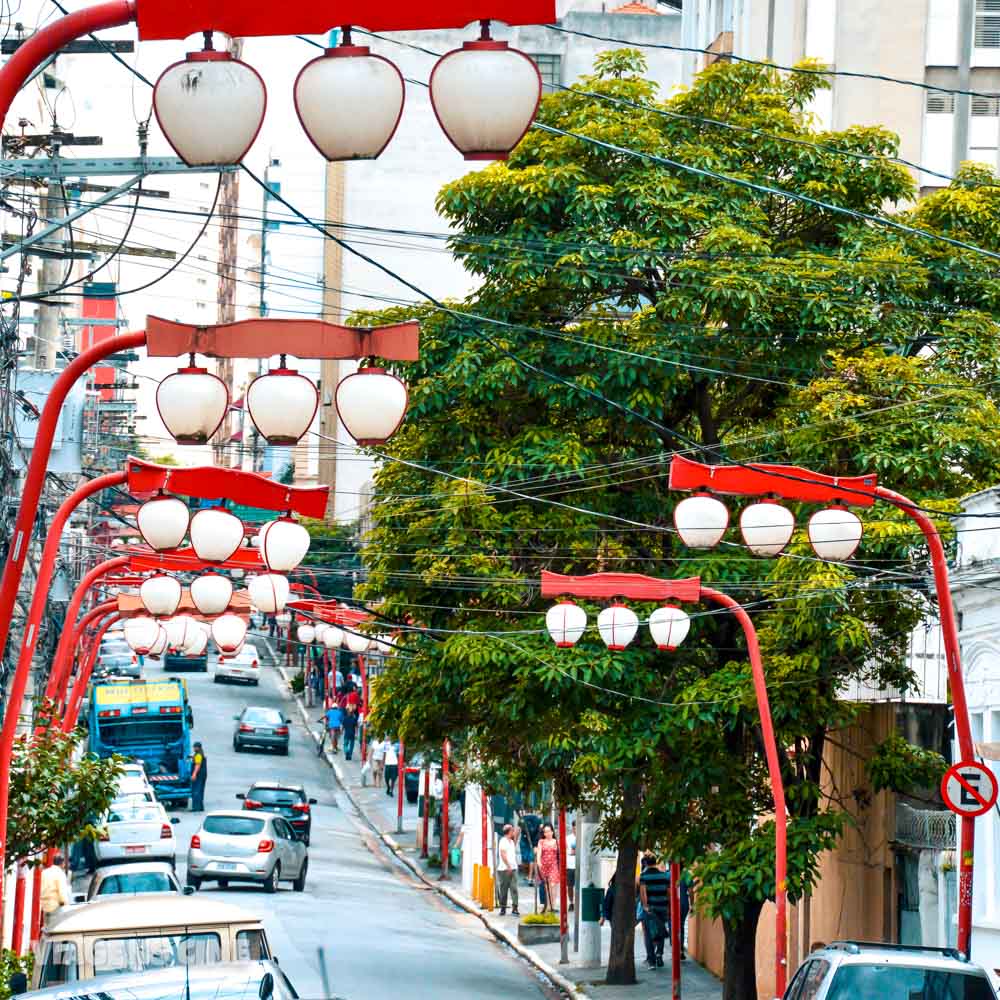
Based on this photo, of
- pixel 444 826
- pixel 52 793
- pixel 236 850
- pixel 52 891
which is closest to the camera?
pixel 52 793

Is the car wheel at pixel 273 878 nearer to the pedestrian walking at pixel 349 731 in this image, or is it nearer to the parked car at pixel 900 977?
the parked car at pixel 900 977

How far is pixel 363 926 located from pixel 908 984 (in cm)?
2227

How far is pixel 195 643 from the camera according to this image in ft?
96.7

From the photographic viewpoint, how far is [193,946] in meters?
15.4

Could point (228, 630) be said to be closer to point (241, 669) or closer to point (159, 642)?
point (159, 642)

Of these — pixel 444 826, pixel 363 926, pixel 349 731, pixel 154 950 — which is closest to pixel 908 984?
pixel 154 950

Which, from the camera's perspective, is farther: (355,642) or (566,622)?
(355,642)

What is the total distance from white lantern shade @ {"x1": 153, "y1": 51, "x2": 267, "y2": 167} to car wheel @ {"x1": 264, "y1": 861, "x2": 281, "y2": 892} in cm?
3330

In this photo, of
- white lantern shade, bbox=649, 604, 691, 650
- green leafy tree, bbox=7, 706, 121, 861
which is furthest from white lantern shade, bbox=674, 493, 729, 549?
green leafy tree, bbox=7, 706, 121, 861

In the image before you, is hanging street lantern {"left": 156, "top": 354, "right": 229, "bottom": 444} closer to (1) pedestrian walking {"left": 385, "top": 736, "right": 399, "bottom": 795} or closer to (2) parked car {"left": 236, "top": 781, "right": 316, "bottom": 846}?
(2) parked car {"left": 236, "top": 781, "right": 316, "bottom": 846}

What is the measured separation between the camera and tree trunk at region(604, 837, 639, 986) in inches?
1291

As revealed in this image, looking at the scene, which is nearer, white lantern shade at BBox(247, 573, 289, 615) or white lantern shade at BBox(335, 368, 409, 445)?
white lantern shade at BBox(335, 368, 409, 445)

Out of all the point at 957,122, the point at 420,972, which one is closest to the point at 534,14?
the point at 420,972

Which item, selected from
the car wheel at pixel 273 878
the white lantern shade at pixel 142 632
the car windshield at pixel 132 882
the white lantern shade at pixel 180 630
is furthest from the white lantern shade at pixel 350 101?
the car wheel at pixel 273 878
